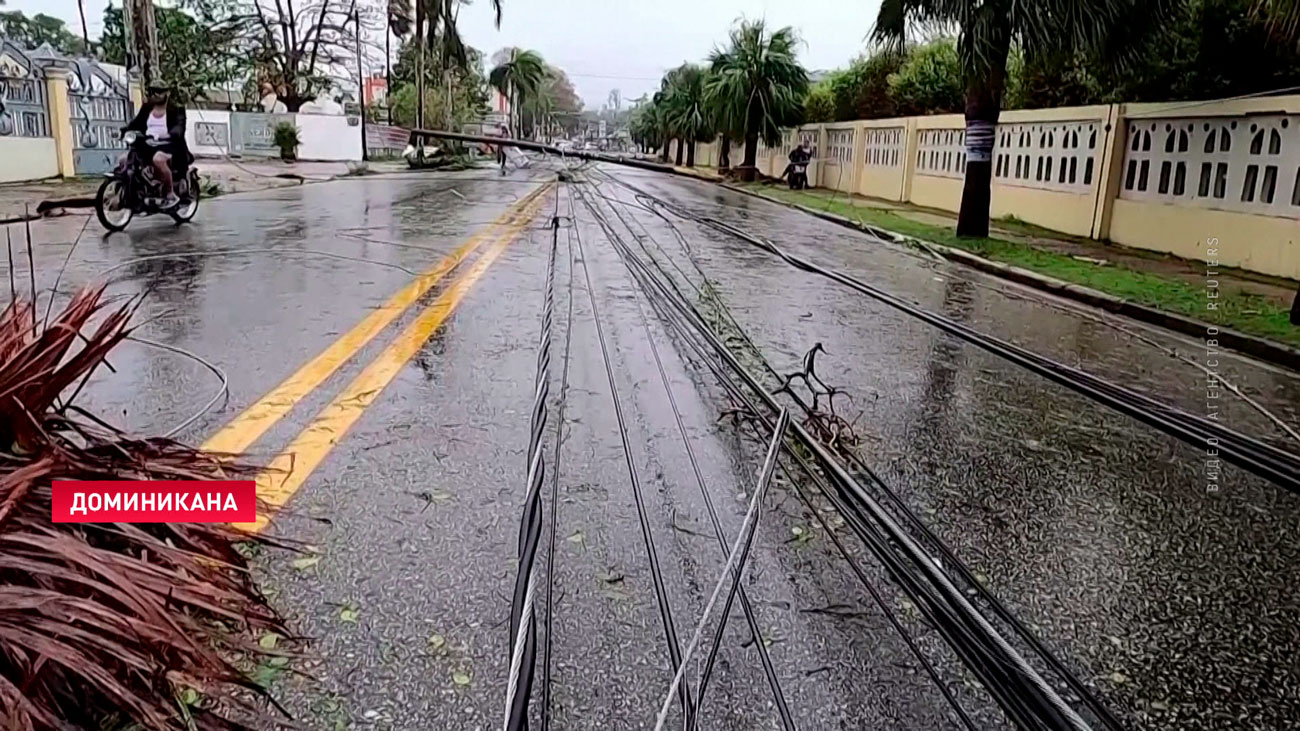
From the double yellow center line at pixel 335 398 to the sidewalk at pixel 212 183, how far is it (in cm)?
189

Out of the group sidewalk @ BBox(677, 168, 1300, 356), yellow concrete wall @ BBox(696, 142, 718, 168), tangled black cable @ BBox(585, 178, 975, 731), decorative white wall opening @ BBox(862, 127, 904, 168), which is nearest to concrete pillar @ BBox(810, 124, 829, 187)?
decorative white wall opening @ BBox(862, 127, 904, 168)

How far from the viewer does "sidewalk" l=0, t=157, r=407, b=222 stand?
1323 cm

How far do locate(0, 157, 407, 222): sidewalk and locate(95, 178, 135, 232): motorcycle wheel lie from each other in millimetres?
739

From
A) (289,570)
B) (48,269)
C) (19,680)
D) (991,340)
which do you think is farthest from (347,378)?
(48,269)

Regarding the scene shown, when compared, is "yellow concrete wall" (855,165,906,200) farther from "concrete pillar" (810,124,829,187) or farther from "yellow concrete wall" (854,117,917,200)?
"concrete pillar" (810,124,829,187)

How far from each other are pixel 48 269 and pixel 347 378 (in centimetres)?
481

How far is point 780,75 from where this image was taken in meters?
30.5

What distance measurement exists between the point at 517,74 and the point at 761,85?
1749 inches

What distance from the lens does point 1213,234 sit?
1118cm

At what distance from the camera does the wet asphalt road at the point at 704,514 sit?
239 centimetres

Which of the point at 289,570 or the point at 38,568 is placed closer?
the point at 38,568

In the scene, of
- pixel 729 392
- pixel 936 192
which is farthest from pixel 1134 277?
pixel 936 192

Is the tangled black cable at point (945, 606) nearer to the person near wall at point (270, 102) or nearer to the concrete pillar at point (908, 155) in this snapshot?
the concrete pillar at point (908, 155)

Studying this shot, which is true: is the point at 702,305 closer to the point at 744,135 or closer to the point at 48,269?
the point at 48,269
